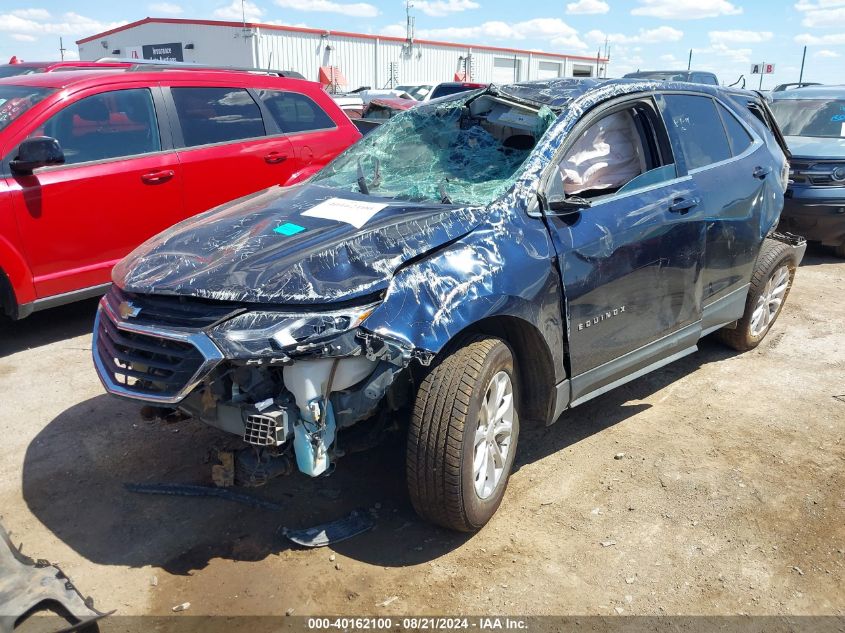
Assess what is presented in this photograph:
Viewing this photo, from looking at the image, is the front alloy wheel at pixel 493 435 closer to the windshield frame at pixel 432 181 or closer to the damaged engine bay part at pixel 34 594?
the windshield frame at pixel 432 181

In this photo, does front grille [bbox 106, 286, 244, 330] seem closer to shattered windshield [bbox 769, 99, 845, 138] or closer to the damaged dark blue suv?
the damaged dark blue suv

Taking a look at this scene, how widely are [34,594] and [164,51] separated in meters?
37.6

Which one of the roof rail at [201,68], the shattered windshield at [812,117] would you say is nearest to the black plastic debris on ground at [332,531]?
the roof rail at [201,68]

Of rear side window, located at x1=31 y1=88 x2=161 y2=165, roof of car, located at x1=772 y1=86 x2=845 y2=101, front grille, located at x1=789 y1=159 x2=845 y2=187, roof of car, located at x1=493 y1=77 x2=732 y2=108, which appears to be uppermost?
roof of car, located at x1=772 y1=86 x2=845 y2=101

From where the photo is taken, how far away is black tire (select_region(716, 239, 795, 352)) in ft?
16.0

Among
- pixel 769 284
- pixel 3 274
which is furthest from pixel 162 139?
pixel 769 284

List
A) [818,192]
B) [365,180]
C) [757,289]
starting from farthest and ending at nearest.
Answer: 1. [818,192]
2. [757,289]
3. [365,180]

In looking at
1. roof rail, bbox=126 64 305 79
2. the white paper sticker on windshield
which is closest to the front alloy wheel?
the white paper sticker on windshield

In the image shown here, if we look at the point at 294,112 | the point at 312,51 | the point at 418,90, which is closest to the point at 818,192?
the point at 294,112

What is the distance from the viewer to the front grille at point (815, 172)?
303 inches

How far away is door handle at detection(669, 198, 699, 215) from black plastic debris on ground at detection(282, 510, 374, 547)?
2.25m

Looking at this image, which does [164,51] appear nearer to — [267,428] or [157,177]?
[157,177]

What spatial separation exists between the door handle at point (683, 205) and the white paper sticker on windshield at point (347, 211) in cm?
162

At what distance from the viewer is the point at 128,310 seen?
9.60ft
